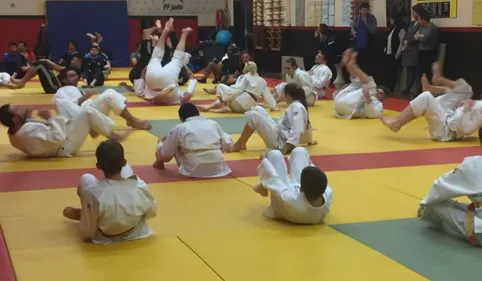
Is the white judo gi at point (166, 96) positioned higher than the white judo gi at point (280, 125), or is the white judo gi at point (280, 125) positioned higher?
the white judo gi at point (280, 125)

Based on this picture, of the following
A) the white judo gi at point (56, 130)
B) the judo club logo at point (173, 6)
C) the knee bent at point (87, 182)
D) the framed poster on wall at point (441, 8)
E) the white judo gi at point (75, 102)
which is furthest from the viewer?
the judo club logo at point (173, 6)

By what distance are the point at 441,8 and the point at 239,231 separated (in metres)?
10.6

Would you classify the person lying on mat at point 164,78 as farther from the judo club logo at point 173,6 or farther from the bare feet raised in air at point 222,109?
the judo club logo at point 173,6

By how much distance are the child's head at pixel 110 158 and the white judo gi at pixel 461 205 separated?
2341 mm

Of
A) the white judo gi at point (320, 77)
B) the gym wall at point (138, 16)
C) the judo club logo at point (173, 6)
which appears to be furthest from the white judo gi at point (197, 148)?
the judo club logo at point (173, 6)

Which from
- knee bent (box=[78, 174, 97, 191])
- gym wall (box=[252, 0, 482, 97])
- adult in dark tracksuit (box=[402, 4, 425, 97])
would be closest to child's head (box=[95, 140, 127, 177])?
knee bent (box=[78, 174, 97, 191])

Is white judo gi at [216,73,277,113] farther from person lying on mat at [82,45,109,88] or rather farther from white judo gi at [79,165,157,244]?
white judo gi at [79,165,157,244]

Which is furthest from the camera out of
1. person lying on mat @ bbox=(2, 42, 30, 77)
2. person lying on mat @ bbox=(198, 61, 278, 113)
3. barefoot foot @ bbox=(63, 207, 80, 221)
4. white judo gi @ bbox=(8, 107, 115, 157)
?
person lying on mat @ bbox=(2, 42, 30, 77)

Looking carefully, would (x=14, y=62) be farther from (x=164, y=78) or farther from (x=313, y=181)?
(x=313, y=181)

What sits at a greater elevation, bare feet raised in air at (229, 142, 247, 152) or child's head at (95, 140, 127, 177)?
child's head at (95, 140, 127, 177)

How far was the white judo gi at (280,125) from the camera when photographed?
8211 mm

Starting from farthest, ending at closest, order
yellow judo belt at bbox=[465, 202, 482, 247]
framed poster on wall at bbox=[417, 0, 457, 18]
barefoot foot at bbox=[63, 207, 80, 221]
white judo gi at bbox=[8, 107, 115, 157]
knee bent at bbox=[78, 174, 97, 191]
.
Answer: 1. framed poster on wall at bbox=[417, 0, 457, 18]
2. white judo gi at bbox=[8, 107, 115, 157]
3. barefoot foot at bbox=[63, 207, 80, 221]
4. knee bent at bbox=[78, 174, 97, 191]
5. yellow judo belt at bbox=[465, 202, 482, 247]

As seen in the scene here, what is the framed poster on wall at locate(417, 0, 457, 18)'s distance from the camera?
1404 cm

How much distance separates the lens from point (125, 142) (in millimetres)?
9508
